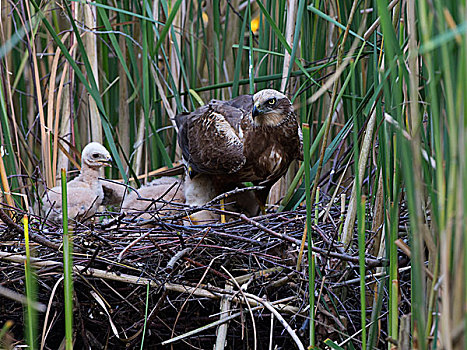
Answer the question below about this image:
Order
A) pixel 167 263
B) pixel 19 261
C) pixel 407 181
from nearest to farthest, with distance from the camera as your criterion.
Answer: pixel 407 181 < pixel 19 261 < pixel 167 263

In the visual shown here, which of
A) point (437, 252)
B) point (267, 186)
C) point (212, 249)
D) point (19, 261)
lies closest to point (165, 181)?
point (267, 186)

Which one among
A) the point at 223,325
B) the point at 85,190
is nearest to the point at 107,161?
the point at 85,190

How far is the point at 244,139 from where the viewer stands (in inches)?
87.7

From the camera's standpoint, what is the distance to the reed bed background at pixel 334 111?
0.66m

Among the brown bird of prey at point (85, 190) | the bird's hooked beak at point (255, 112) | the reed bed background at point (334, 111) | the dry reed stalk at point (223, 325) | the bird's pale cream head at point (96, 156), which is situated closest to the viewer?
the reed bed background at point (334, 111)

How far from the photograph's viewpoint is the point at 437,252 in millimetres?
758

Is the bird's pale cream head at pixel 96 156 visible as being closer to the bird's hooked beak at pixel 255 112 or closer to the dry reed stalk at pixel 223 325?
the bird's hooked beak at pixel 255 112

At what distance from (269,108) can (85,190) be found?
80 centimetres

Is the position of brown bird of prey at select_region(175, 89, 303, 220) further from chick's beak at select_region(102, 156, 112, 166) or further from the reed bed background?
chick's beak at select_region(102, 156, 112, 166)

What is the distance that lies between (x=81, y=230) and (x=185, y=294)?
452 mm

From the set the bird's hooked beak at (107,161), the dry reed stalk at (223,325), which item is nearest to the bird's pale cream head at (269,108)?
the bird's hooked beak at (107,161)

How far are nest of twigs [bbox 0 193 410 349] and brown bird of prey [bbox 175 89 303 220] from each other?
62cm

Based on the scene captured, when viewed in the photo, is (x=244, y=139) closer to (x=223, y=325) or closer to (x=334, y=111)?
(x=334, y=111)

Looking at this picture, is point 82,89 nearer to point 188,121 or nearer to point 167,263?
point 188,121
